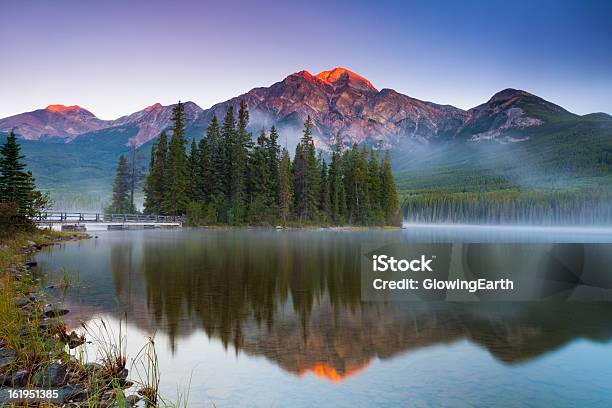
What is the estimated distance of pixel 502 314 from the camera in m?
16.1

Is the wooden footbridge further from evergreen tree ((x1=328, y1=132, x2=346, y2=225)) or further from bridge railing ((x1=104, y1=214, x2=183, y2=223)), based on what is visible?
evergreen tree ((x1=328, y1=132, x2=346, y2=225))

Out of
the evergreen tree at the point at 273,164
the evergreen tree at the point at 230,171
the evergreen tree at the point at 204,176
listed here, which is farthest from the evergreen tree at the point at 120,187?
the evergreen tree at the point at 273,164

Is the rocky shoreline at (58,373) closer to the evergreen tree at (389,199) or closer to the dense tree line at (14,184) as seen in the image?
the dense tree line at (14,184)

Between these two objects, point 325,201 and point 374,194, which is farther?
point 374,194

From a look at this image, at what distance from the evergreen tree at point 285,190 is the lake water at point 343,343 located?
2683 inches

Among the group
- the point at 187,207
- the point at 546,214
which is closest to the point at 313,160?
the point at 187,207

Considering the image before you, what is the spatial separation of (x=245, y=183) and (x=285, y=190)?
27.1 ft

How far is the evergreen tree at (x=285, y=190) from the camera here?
90.4 meters

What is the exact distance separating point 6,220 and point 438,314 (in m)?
30.7

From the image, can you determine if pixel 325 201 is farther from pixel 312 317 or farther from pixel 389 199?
pixel 312 317

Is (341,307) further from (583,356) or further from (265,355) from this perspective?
(583,356)

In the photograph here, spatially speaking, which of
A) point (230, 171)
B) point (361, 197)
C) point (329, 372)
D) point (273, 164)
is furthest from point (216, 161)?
point (329, 372)

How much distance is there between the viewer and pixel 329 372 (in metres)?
9.60

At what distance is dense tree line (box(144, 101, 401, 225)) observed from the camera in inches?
3374
